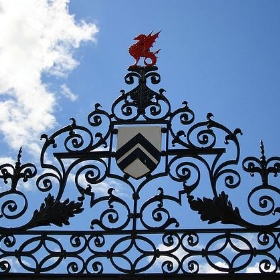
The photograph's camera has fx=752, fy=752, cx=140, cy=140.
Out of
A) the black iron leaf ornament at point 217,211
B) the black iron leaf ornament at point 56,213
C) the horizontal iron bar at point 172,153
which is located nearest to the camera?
the black iron leaf ornament at point 217,211

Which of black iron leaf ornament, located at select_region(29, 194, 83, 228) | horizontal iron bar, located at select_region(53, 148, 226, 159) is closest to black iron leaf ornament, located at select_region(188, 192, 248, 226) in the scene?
horizontal iron bar, located at select_region(53, 148, 226, 159)

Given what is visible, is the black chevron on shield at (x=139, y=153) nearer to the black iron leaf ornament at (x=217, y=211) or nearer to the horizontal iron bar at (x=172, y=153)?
the horizontal iron bar at (x=172, y=153)

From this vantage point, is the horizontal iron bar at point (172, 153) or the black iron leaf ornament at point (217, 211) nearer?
the black iron leaf ornament at point (217, 211)

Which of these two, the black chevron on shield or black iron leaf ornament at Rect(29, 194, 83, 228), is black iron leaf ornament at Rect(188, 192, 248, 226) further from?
black iron leaf ornament at Rect(29, 194, 83, 228)

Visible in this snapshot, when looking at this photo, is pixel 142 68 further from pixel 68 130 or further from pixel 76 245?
pixel 76 245

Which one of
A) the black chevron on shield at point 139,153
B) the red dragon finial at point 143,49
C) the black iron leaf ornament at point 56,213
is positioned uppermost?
the red dragon finial at point 143,49

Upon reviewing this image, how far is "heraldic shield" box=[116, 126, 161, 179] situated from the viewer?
7.80 m

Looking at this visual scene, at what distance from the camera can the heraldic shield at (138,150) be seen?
7.80m

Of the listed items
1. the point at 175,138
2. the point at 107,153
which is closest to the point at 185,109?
the point at 175,138

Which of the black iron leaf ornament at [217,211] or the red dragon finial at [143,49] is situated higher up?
the red dragon finial at [143,49]

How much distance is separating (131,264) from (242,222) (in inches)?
46.4

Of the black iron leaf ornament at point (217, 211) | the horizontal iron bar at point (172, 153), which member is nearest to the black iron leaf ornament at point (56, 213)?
the horizontal iron bar at point (172, 153)

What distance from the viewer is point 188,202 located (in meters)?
7.54
